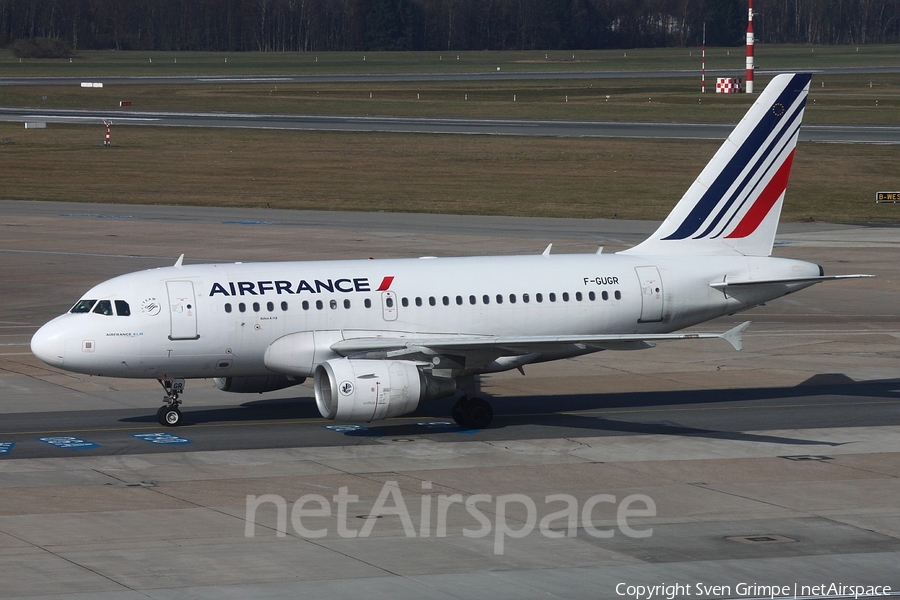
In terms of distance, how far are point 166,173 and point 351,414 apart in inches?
2659

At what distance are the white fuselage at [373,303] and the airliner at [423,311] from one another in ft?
0.12

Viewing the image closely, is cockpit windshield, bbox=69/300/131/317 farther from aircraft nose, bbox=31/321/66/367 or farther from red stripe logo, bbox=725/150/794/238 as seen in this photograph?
red stripe logo, bbox=725/150/794/238

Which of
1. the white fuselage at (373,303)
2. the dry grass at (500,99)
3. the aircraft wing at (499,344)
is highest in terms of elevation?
the dry grass at (500,99)

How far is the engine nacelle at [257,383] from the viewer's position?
34.1m

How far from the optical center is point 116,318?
31500 mm

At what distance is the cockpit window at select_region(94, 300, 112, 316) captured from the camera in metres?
31.7

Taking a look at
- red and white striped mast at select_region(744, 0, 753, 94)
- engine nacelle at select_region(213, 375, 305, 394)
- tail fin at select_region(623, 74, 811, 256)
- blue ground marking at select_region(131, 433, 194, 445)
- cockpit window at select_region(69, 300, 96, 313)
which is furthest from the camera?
red and white striped mast at select_region(744, 0, 753, 94)

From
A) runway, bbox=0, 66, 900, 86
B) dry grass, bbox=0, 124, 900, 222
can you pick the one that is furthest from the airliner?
runway, bbox=0, 66, 900, 86

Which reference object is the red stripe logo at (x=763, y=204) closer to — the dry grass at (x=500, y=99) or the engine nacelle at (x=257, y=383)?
the engine nacelle at (x=257, y=383)

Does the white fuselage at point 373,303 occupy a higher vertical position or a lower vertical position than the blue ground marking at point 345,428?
higher

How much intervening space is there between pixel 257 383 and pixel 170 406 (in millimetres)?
2524

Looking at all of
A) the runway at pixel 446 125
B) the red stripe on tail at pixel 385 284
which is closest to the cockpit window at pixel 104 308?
the red stripe on tail at pixel 385 284

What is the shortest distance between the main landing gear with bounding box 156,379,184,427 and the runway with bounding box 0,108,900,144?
3309 inches

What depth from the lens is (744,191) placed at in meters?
37.2
